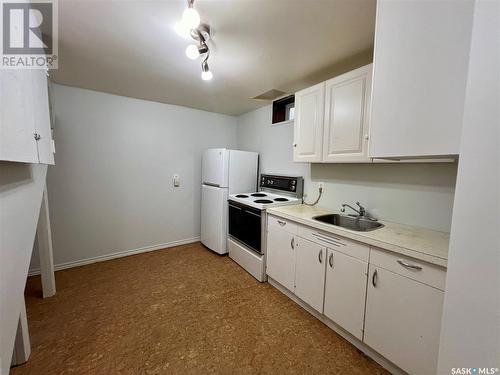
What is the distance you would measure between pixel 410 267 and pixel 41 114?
238 centimetres

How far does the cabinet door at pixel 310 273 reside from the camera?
1707mm

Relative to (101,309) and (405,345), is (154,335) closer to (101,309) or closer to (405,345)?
(101,309)

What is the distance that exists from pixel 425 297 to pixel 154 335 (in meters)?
1.94

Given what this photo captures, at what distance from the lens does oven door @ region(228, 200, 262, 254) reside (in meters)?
2.39

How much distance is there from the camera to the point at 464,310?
25.2 inches

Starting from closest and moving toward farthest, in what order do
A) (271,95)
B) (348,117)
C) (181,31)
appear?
1. (181,31)
2. (348,117)
3. (271,95)

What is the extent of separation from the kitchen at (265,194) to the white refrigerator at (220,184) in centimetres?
3

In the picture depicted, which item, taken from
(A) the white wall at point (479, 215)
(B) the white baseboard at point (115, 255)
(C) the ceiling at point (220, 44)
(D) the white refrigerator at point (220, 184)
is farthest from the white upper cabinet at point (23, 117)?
(B) the white baseboard at point (115, 255)

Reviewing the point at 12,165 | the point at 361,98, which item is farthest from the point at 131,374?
the point at 361,98

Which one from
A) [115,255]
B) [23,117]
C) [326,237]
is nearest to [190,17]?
[23,117]

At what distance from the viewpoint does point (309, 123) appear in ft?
7.04

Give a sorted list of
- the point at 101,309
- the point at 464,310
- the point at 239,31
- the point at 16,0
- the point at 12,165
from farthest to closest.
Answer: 1. the point at 101,309
2. the point at 239,31
3. the point at 12,165
4. the point at 16,0
5. the point at 464,310

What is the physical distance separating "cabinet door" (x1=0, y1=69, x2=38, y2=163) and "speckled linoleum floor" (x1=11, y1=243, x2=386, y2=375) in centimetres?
145

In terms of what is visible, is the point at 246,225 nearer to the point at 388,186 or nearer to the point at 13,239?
the point at 388,186
